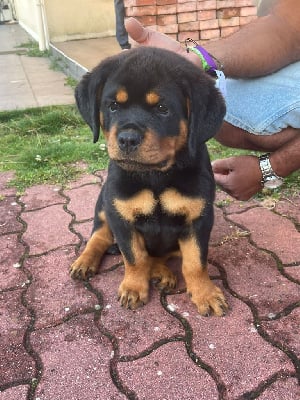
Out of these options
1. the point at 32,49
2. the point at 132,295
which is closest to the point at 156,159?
the point at 132,295

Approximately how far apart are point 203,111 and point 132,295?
32.8 inches

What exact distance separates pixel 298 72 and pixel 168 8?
10.4ft

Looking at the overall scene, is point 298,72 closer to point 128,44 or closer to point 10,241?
point 10,241

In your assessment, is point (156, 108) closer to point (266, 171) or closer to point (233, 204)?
point (266, 171)

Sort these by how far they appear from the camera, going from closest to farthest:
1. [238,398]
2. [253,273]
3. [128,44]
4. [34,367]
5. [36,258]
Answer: [238,398] → [34,367] → [253,273] → [36,258] → [128,44]

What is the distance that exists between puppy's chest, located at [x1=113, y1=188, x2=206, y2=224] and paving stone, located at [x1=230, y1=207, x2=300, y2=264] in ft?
2.28

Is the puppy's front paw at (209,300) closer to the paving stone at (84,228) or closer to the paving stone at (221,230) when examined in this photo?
the paving stone at (221,230)

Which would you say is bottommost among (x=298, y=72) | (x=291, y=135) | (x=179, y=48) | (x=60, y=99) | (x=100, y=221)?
(x=60, y=99)

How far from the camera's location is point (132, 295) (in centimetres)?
213

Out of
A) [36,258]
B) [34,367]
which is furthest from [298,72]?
[34,367]

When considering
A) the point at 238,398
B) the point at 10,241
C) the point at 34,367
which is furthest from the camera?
the point at 10,241

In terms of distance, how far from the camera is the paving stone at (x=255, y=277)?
83.7 inches

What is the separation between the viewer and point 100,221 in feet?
7.98

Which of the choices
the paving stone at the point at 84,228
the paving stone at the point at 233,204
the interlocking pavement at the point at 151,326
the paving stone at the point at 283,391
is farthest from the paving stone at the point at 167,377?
the paving stone at the point at 233,204
